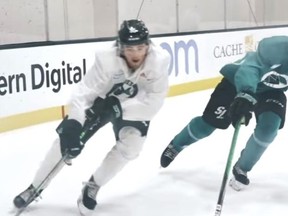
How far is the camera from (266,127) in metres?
2.45

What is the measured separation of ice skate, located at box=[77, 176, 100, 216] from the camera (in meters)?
2.21

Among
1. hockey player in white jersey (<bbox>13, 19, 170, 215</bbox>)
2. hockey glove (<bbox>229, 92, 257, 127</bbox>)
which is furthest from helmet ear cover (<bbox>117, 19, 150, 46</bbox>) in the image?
hockey glove (<bbox>229, 92, 257, 127</bbox>)

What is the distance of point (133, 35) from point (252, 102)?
0.53 m

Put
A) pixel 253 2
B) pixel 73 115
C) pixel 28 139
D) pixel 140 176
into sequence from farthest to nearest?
pixel 253 2
pixel 28 139
pixel 140 176
pixel 73 115

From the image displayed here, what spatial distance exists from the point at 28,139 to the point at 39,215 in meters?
1.60

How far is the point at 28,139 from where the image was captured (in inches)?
148

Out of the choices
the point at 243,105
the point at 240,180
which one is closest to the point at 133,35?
the point at 243,105

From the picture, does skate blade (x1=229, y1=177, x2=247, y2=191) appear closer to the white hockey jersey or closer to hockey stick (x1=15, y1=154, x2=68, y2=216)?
the white hockey jersey

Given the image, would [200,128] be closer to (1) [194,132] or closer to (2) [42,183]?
(1) [194,132]

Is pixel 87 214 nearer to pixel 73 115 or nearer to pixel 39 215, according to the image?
pixel 39 215

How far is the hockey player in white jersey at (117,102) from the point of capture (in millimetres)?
2111

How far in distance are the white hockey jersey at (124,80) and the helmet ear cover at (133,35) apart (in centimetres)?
8

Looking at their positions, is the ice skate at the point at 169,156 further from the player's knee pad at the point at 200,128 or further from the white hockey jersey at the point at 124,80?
the white hockey jersey at the point at 124,80

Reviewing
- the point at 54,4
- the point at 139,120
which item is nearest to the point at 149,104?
the point at 139,120
